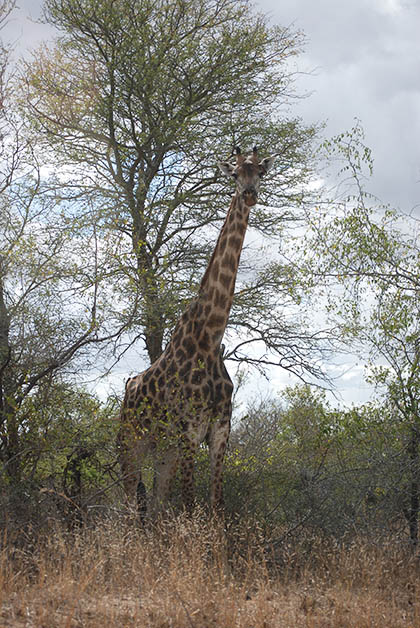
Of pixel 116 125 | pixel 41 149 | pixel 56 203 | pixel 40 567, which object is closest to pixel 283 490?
pixel 40 567

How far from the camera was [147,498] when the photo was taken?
10773mm

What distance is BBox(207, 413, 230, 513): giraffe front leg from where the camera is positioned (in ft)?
31.7

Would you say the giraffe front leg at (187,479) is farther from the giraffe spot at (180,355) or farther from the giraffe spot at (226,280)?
the giraffe spot at (226,280)

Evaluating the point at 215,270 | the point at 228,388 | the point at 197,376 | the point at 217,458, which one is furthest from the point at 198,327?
the point at 217,458

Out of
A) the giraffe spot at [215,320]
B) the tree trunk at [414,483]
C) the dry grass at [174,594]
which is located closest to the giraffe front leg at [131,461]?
the dry grass at [174,594]

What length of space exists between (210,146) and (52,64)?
4368 mm

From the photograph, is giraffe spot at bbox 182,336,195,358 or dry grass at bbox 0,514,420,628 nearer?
dry grass at bbox 0,514,420,628

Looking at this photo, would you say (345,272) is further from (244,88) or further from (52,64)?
(52,64)

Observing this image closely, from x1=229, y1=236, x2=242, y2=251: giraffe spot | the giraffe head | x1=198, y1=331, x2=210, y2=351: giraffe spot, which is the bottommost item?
x1=198, y1=331, x2=210, y2=351: giraffe spot

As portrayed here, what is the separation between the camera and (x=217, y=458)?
9719 millimetres

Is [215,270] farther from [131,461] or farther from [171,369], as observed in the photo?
[131,461]

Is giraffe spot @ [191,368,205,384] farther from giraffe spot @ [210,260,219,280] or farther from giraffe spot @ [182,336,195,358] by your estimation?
giraffe spot @ [210,260,219,280]

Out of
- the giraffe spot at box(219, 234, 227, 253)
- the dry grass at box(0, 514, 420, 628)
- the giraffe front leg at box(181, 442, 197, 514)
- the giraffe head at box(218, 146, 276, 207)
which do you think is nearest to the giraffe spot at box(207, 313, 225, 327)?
the giraffe spot at box(219, 234, 227, 253)

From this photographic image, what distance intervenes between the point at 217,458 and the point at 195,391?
0.96 metres
